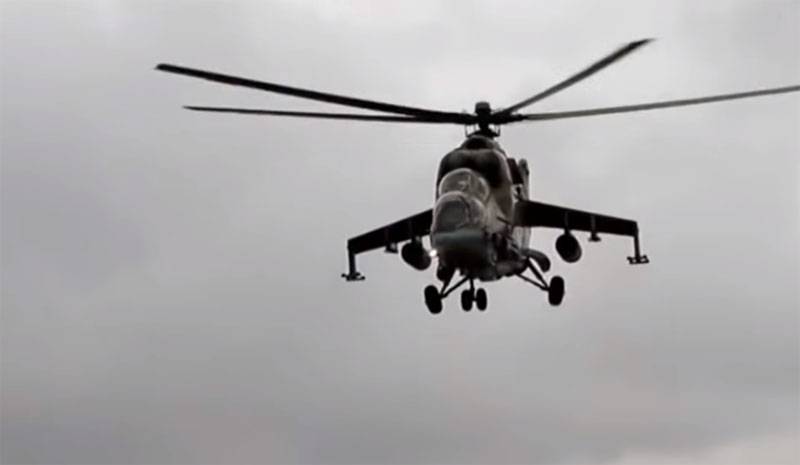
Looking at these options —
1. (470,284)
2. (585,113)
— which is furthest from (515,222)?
(585,113)

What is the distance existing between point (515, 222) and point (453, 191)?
9.55 ft

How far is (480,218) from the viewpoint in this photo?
116ft

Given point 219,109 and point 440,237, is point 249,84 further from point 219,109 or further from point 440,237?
point 440,237

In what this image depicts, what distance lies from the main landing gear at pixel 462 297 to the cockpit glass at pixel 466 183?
2351 mm

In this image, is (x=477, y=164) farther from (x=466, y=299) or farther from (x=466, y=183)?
(x=466, y=299)

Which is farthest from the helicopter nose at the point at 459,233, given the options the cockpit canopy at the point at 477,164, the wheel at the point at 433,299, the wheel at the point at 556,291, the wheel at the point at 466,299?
the wheel at the point at 556,291

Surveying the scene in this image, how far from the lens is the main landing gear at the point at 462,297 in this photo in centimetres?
3734

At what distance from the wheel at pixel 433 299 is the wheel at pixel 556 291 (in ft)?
10.2

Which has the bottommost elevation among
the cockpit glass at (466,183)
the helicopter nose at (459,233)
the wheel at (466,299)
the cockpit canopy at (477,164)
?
the wheel at (466,299)

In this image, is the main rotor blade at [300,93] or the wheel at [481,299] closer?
the main rotor blade at [300,93]

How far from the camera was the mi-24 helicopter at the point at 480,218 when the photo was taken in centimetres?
3309

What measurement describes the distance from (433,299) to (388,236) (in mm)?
2870

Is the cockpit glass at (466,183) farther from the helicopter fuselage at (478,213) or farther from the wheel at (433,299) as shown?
the wheel at (433,299)

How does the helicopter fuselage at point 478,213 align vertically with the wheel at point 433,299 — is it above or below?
above
